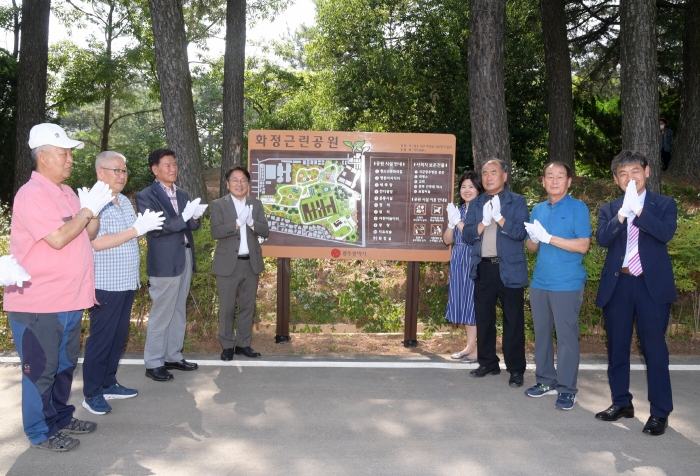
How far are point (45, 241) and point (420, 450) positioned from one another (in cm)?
267

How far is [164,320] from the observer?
18.6ft

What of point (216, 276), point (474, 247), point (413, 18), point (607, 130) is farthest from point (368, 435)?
point (607, 130)

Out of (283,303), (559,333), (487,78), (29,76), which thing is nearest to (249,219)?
(283,303)

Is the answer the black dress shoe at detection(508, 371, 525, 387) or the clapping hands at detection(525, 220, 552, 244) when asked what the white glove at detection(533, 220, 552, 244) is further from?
the black dress shoe at detection(508, 371, 525, 387)

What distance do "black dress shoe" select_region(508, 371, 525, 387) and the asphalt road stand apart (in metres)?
0.10

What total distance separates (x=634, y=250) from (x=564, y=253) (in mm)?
543

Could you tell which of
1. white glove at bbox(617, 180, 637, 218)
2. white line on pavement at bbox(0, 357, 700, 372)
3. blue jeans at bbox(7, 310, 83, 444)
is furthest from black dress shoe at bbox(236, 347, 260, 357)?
white glove at bbox(617, 180, 637, 218)

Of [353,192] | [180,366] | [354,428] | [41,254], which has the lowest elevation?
[354,428]

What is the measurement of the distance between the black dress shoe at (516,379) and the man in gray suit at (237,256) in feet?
7.89

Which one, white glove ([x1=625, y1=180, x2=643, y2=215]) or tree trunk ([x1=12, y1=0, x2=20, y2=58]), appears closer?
white glove ([x1=625, y1=180, x2=643, y2=215])

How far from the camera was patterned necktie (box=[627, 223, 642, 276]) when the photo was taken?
4593mm

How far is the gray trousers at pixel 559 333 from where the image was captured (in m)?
5.00

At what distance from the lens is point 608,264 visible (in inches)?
187

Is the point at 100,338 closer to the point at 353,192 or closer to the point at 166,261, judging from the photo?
the point at 166,261
